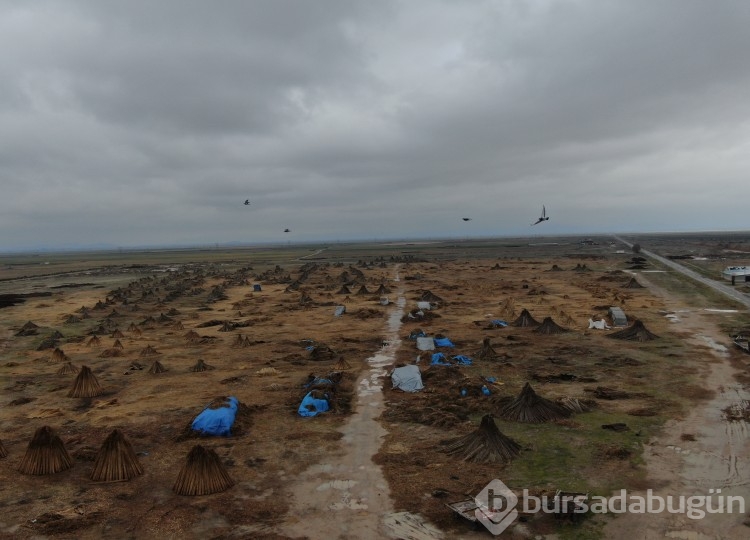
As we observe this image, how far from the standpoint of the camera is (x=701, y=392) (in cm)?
2270

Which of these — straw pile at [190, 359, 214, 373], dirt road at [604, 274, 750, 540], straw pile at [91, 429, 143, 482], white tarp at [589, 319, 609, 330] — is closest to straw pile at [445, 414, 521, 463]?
dirt road at [604, 274, 750, 540]

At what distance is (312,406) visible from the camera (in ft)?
70.7

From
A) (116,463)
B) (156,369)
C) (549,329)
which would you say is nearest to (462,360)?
(549,329)

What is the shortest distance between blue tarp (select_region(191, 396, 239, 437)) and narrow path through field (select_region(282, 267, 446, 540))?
188 inches

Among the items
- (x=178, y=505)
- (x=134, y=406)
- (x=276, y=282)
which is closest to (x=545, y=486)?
(x=178, y=505)

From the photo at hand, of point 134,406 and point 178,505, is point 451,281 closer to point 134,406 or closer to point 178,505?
point 134,406

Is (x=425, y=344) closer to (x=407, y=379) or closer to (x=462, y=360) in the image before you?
(x=462, y=360)

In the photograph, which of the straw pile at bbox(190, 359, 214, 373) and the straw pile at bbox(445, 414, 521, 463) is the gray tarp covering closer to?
the straw pile at bbox(190, 359, 214, 373)

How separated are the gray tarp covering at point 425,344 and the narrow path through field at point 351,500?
1354 centimetres

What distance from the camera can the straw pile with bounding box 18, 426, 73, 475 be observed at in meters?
16.0

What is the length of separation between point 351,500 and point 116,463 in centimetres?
821

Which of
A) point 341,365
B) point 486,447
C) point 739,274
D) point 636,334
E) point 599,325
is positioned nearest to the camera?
point 486,447

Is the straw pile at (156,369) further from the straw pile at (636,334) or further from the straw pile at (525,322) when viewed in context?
the straw pile at (636,334)

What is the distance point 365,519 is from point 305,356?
20802 mm
